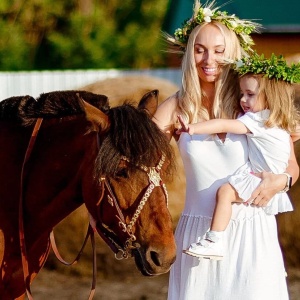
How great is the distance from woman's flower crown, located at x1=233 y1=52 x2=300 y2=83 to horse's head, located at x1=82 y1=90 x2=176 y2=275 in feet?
1.88

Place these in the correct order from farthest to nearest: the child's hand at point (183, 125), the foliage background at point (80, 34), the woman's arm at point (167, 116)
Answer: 1. the foliage background at point (80, 34)
2. the woman's arm at point (167, 116)
3. the child's hand at point (183, 125)

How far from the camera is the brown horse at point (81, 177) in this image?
364cm

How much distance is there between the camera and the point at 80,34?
1580 cm

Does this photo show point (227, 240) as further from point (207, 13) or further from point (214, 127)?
point (207, 13)

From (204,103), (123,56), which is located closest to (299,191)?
(204,103)

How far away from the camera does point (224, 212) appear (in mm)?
3990

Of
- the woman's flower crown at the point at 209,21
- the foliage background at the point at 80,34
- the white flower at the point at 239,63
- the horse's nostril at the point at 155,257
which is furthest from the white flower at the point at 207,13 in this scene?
the foliage background at the point at 80,34

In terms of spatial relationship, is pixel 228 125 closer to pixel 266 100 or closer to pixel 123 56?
pixel 266 100

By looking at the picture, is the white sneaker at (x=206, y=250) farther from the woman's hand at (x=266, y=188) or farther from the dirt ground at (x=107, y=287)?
the dirt ground at (x=107, y=287)

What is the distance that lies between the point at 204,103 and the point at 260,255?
76 centimetres

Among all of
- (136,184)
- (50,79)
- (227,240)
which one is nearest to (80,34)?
(50,79)

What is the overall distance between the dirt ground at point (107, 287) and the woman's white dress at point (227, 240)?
2844 mm

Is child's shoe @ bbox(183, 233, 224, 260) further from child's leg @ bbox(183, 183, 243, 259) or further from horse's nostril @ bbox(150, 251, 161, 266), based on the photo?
horse's nostril @ bbox(150, 251, 161, 266)

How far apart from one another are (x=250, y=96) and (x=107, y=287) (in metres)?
3.51
